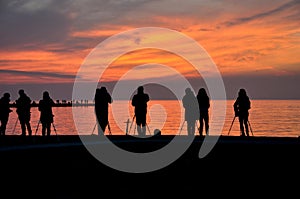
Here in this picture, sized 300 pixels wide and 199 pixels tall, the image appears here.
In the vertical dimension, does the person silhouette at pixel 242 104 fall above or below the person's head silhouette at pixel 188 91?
below

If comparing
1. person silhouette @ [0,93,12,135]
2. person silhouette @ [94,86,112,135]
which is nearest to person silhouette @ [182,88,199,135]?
person silhouette @ [94,86,112,135]

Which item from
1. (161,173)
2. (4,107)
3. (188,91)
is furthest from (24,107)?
(161,173)

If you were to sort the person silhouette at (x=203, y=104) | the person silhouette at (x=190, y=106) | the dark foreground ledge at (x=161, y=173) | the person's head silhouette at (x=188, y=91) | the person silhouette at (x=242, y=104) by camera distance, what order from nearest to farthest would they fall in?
the dark foreground ledge at (x=161, y=173), the person silhouette at (x=203, y=104), the person silhouette at (x=242, y=104), the person silhouette at (x=190, y=106), the person's head silhouette at (x=188, y=91)

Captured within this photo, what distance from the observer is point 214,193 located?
52.4 ft

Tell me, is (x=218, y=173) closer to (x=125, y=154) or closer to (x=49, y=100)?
(x=125, y=154)

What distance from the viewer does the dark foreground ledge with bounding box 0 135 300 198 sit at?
628 inches

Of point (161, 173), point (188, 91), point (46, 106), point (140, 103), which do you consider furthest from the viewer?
point (188, 91)

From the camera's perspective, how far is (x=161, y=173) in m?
18.8

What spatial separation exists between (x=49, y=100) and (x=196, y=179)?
9.07 meters

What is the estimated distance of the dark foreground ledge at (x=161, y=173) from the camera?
1595cm

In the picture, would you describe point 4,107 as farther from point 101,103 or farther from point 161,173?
point 161,173

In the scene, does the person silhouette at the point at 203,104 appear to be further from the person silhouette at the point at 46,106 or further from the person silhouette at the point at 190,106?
the person silhouette at the point at 46,106

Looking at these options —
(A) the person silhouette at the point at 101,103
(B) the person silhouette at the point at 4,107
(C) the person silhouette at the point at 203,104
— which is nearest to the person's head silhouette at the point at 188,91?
(C) the person silhouette at the point at 203,104

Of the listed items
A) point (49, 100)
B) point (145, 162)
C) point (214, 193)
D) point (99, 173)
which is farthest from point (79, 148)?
point (214, 193)
